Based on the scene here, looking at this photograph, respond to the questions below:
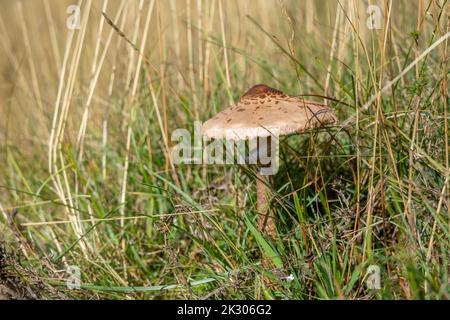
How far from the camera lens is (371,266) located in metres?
1.70

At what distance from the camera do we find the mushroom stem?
203 centimetres

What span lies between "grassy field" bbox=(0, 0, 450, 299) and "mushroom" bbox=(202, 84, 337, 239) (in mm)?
61

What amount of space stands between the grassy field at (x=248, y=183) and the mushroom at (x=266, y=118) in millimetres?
61

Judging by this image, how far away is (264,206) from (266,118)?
0.38 metres

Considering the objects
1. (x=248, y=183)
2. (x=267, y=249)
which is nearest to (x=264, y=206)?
(x=267, y=249)

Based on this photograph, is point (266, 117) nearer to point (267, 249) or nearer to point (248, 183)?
point (267, 249)

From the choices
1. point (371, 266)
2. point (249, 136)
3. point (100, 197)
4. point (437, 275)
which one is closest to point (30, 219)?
point (100, 197)

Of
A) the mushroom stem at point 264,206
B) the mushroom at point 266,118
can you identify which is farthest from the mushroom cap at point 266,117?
Answer: the mushroom stem at point 264,206

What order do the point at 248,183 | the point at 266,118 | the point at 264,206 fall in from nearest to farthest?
1. the point at 266,118
2. the point at 264,206
3. the point at 248,183

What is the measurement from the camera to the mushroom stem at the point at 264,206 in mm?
2025

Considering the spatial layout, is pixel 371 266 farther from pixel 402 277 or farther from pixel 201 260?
pixel 201 260

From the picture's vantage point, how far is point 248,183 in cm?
237

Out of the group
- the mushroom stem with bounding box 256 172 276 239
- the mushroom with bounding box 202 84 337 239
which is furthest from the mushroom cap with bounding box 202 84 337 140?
the mushroom stem with bounding box 256 172 276 239

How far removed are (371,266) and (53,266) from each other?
1.10 meters
